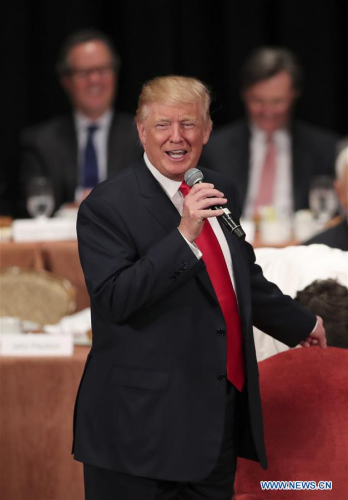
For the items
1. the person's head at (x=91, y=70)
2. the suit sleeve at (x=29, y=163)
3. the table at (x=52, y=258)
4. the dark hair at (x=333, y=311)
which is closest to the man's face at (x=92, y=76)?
the person's head at (x=91, y=70)

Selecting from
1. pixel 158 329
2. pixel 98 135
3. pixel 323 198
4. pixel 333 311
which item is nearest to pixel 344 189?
pixel 323 198

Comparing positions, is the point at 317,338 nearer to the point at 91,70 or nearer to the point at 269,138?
the point at 269,138

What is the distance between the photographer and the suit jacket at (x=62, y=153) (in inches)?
177

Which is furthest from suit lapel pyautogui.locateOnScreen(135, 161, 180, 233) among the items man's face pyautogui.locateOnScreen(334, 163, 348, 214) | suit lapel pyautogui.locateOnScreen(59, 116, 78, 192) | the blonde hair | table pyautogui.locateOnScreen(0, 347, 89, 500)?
suit lapel pyautogui.locateOnScreen(59, 116, 78, 192)

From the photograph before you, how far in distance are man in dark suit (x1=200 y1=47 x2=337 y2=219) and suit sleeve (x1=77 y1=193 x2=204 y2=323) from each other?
8.86ft

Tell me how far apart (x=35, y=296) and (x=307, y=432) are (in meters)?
1.52

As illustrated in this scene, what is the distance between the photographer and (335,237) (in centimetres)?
332

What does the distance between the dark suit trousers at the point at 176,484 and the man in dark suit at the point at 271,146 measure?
2604 millimetres

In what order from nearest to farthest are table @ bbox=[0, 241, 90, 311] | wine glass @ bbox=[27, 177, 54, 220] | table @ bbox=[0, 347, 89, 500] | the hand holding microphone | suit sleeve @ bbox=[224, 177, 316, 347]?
the hand holding microphone
suit sleeve @ bbox=[224, 177, 316, 347]
table @ bbox=[0, 347, 89, 500]
table @ bbox=[0, 241, 90, 311]
wine glass @ bbox=[27, 177, 54, 220]

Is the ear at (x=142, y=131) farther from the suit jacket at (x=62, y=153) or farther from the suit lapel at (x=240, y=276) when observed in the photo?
the suit jacket at (x=62, y=153)

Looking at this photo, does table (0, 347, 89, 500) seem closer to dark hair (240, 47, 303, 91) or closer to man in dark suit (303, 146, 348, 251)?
man in dark suit (303, 146, 348, 251)

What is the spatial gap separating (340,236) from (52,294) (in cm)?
105

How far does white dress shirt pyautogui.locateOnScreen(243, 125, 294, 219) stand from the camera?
4488 mm

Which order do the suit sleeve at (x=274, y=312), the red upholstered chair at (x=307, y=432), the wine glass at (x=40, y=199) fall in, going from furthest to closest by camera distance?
the wine glass at (x=40, y=199) → the red upholstered chair at (x=307, y=432) → the suit sleeve at (x=274, y=312)
